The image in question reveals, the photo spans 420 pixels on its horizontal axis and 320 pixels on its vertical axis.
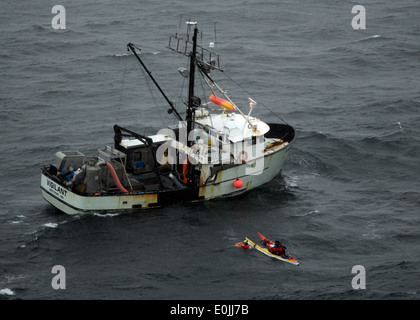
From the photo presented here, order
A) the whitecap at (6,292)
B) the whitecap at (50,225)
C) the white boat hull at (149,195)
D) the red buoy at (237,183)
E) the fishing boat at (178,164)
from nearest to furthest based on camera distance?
the whitecap at (6,292)
the whitecap at (50,225)
the white boat hull at (149,195)
the fishing boat at (178,164)
the red buoy at (237,183)

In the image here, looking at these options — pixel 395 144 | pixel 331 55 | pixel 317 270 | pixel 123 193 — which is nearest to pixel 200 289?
pixel 317 270

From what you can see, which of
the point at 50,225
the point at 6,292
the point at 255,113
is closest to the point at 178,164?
the point at 50,225

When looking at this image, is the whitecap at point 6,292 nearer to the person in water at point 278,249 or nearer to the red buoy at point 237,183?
the person in water at point 278,249

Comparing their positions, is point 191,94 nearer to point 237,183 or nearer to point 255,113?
point 237,183

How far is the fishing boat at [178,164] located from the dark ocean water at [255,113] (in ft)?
3.56

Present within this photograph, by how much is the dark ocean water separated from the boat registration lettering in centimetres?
168

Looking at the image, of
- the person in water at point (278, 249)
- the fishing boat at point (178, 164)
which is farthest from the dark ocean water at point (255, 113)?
the fishing boat at point (178, 164)

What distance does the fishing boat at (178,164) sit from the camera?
1715 inches

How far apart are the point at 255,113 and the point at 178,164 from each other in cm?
1733

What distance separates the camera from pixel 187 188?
45.2 metres

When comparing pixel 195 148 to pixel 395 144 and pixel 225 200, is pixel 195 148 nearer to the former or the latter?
pixel 225 200

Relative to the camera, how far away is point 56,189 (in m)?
43.6

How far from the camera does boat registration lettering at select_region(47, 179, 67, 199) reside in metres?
43.1

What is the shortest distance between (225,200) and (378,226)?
10.6 meters
